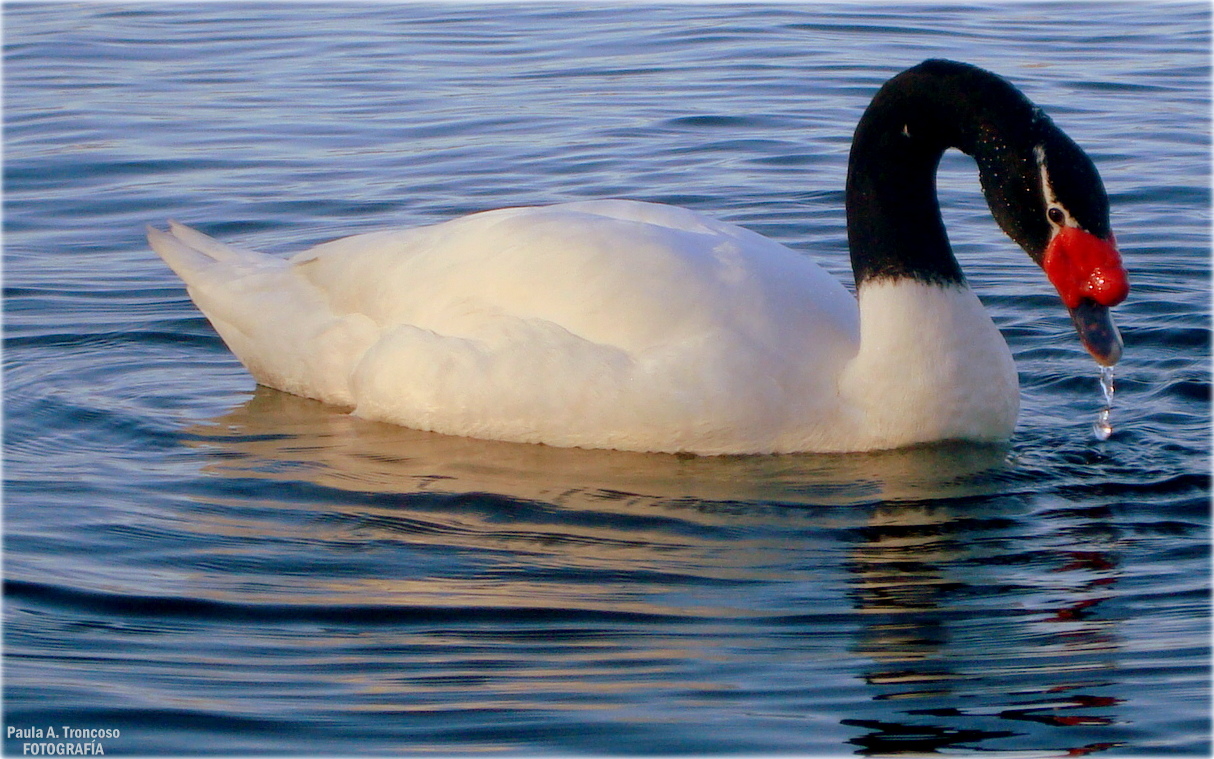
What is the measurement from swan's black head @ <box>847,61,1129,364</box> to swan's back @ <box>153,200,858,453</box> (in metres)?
0.37

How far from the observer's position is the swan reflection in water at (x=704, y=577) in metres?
3.93

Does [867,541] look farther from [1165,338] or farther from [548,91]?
[548,91]

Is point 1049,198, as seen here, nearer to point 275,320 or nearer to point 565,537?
point 565,537

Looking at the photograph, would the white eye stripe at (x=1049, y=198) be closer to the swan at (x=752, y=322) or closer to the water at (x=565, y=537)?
the swan at (x=752, y=322)

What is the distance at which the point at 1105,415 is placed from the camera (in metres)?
5.92

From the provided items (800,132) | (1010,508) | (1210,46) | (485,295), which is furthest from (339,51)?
(1010,508)

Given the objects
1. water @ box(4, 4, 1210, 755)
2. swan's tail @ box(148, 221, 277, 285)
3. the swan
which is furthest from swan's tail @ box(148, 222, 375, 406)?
the swan

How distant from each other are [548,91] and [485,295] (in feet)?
21.9

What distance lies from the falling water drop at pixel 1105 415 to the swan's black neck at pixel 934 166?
572 millimetres

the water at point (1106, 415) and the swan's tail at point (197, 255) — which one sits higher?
the swan's tail at point (197, 255)

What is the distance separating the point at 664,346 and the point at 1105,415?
1.56 metres

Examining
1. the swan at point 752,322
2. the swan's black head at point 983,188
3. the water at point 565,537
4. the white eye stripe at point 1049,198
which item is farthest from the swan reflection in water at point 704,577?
the white eye stripe at point 1049,198

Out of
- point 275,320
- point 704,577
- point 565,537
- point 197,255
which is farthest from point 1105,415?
point 197,255

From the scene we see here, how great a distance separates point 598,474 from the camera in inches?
220
